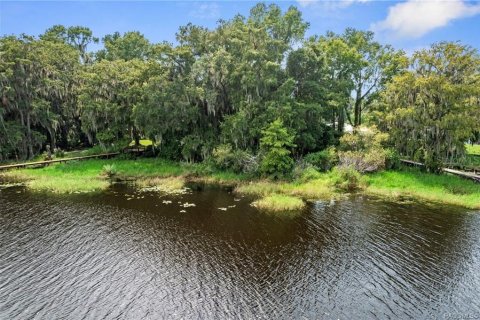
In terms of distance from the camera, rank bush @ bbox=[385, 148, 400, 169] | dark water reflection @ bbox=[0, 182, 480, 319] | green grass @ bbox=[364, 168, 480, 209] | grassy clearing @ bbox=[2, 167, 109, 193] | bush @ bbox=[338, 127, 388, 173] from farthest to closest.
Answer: bush @ bbox=[385, 148, 400, 169]
bush @ bbox=[338, 127, 388, 173]
grassy clearing @ bbox=[2, 167, 109, 193]
green grass @ bbox=[364, 168, 480, 209]
dark water reflection @ bbox=[0, 182, 480, 319]

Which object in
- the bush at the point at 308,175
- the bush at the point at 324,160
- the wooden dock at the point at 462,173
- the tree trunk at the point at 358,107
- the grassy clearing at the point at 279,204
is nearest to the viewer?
the grassy clearing at the point at 279,204

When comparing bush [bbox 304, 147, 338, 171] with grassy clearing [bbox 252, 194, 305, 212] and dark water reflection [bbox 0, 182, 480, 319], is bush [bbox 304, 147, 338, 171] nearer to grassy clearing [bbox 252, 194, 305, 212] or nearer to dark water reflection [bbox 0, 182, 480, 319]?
grassy clearing [bbox 252, 194, 305, 212]

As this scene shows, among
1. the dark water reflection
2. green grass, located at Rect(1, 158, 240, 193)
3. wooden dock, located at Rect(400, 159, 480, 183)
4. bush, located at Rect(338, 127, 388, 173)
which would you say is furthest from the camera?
bush, located at Rect(338, 127, 388, 173)

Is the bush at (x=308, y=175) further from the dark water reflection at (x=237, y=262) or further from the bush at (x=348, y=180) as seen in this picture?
the dark water reflection at (x=237, y=262)

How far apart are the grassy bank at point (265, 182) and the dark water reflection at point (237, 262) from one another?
305 cm

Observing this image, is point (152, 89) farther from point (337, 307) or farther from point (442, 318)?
point (442, 318)

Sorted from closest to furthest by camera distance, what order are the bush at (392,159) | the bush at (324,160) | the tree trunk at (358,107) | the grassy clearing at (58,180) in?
the grassy clearing at (58,180) → the bush at (392,159) → the bush at (324,160) → the tree trunk at (358,107)

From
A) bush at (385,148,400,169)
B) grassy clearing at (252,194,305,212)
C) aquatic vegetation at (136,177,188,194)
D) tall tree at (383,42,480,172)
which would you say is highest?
tall tree at (383,42,480,172)

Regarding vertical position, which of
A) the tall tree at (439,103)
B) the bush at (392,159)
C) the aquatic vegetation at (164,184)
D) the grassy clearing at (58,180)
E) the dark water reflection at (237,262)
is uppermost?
the tall tree at (439,103)

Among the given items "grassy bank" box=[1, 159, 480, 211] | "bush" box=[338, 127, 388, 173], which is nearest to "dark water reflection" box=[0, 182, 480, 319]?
"grassy bank" box=[1, 159, 480, 211]

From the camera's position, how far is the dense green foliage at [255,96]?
1249 inches

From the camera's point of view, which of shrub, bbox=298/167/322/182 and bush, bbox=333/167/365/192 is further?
shrub, bbox=298/167/322/182

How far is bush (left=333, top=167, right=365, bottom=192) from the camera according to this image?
30462mm

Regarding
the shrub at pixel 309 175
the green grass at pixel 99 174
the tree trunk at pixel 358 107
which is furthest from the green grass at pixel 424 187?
the tree trunk at pixel 358 107
